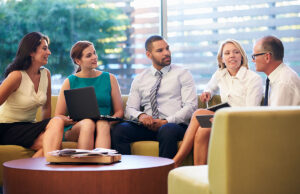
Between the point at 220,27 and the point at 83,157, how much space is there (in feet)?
11.1

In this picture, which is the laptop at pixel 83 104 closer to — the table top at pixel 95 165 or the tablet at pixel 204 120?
the tablet at pixel 204 120

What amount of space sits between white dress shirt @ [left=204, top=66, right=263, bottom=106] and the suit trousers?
46cm

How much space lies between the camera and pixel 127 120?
12.8 ft

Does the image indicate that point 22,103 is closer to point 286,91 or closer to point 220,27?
point 286,91

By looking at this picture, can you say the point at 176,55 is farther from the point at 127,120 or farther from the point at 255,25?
the point at 127,120

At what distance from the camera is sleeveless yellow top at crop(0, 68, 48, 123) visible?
3.85m

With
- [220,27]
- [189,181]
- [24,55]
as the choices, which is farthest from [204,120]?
[220,27]

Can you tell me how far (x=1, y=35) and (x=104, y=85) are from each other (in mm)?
2373

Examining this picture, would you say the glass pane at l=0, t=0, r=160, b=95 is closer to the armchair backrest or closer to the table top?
the table top

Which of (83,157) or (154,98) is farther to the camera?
(154,98)

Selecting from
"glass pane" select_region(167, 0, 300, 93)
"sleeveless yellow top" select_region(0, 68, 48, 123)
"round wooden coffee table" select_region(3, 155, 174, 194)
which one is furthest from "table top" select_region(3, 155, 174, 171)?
"glass pane" select_region(167, 0, 300, 93)

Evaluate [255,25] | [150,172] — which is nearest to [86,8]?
[255,25]

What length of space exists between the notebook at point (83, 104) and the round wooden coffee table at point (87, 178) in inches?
48.9

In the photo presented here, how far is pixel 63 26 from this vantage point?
5.85 m
